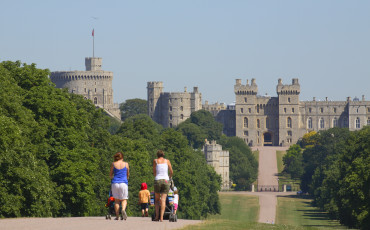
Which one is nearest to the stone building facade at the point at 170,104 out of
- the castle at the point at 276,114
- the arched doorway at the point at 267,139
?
the castle at the point at 276,114

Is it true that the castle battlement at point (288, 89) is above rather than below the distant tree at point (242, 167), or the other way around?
above

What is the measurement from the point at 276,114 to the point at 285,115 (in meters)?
2.73

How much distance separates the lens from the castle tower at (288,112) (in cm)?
17812

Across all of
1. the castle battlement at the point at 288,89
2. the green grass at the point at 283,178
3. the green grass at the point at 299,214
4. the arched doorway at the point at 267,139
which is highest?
the castle battlement at the point at 288,89

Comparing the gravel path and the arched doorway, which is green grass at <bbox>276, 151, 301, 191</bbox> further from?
the gravel path

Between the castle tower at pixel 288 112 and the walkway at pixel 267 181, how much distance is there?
20.3ft

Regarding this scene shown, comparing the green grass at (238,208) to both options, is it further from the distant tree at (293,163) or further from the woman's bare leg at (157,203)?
the woman's bare leg at (157,203)

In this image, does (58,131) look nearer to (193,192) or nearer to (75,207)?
(75,207)

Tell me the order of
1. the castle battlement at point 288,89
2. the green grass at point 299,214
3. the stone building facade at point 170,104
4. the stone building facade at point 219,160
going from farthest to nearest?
the stone building facade at point 170,104 < the castle battlement at point 288,89 < the stone building facade at point 219,160 < the green grass at point 299,214

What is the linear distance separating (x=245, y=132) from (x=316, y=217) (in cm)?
9323

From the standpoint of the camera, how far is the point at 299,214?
302 feet

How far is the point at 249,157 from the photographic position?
14450 centimetres

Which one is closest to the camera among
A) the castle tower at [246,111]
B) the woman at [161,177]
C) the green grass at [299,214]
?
the woman at [161,177]

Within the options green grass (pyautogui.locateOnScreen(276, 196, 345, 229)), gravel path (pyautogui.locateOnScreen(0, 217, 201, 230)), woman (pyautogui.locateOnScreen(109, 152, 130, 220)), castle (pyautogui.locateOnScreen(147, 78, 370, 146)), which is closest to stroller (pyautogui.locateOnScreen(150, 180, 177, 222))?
gravel path (pyautogui.locateOnScreen(0, 217, 201, 230))
